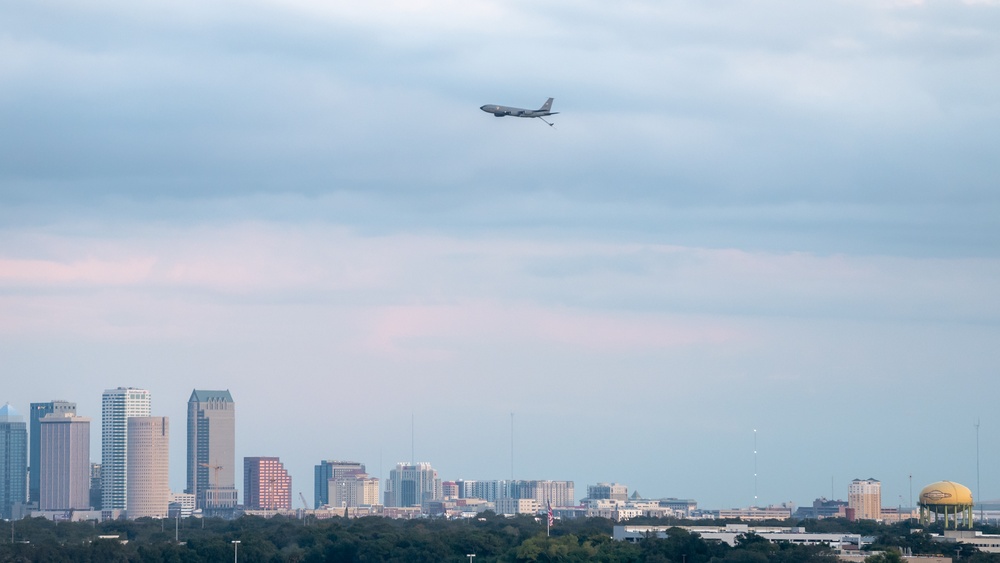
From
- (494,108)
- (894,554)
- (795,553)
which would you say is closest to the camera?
(494,108)

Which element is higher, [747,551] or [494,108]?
[494,108]

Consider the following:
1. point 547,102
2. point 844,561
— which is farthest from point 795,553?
point 547,102

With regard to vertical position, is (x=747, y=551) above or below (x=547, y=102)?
below

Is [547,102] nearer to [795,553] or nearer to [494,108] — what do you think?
[494,108]

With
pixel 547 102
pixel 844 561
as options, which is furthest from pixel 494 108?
pixel 844 561

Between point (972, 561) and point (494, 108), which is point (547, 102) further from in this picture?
point (972, 561)

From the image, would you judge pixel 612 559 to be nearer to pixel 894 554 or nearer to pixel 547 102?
pixel 894 554

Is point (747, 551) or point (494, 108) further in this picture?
point (747, 551)

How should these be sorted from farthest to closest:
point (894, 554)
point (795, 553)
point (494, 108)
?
point (795, 553) → point (894, 554) → point (494, 108)

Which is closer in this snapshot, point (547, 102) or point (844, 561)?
point (547, 102)
